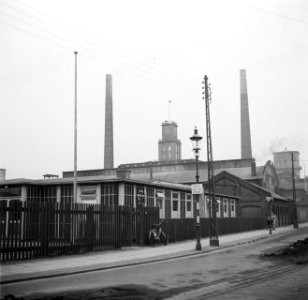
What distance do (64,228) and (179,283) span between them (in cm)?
831

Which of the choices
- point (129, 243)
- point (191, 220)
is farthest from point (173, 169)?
point (129, 243)

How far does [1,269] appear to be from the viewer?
42.3 ft

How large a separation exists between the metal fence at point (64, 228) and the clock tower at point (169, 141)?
86.4 meters

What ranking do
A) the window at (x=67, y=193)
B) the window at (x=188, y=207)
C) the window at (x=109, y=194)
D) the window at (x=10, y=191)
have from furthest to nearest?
the window at (x=188, y=207)
the window at (x=67, y=193)
the window at (x=10, y=191)
the window at (x=109, y=194)

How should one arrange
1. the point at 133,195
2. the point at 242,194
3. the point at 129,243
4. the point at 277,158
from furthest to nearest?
the point at 277,158 < the point at 242,194 < the point at 133,195 < the point at 129,243

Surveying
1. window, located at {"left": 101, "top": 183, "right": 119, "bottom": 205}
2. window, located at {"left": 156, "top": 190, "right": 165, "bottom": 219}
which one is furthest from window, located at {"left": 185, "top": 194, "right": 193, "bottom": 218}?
window, located at {"left": 101, "top": 183, "right": 119, "bottom": 205}

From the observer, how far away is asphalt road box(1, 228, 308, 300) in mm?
8742

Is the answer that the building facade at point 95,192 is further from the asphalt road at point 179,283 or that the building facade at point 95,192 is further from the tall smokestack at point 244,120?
the tall smokestack at point 244,120

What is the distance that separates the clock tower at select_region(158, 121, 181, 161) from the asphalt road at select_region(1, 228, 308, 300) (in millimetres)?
95206

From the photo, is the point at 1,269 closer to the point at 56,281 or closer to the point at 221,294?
the point at 56,281

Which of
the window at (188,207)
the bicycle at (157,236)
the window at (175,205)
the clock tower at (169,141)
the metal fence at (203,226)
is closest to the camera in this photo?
the bicycle at (157,236)

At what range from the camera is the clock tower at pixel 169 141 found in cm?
10919

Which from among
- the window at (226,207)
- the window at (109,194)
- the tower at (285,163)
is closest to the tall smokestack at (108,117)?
the window at (226,207)

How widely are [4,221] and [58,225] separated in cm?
307
